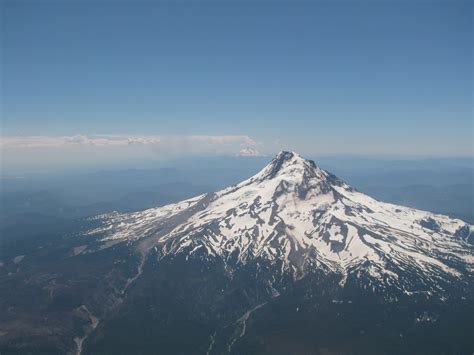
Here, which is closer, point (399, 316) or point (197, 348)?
point (197, 348)

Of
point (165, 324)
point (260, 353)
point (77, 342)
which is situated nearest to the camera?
point (260, 353)

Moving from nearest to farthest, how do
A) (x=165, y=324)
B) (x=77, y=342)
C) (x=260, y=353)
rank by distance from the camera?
1. (x=260, y=353)
2. (x=77, y=342)
3. (x=165, y=324)

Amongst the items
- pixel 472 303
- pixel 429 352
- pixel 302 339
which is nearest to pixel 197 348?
pixel 302 339

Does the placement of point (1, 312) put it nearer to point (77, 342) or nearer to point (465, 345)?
point (77, 342)

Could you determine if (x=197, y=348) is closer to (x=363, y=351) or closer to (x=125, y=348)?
(x=125, y=348)

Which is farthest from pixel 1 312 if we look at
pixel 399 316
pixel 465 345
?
pixel 465 345

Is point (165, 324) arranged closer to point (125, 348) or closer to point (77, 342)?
point (125, 348)

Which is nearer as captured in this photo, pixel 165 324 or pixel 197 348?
pixel 197 348

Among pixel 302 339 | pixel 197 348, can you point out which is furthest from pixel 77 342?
pixel 302 339
